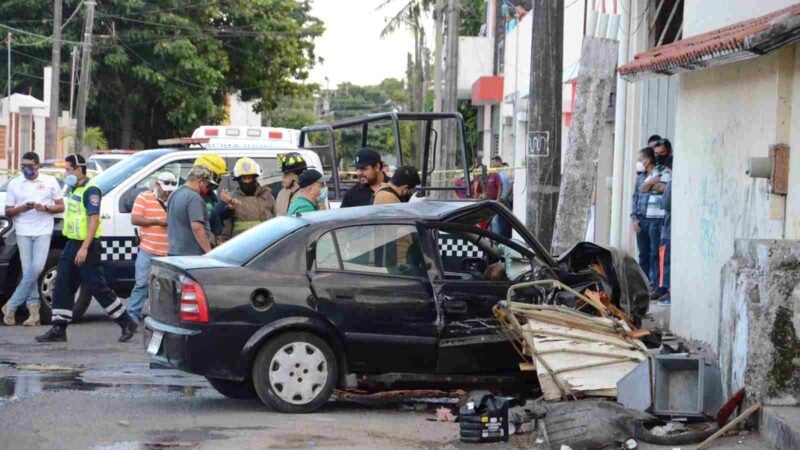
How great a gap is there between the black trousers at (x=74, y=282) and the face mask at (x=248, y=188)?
1485 millimetres

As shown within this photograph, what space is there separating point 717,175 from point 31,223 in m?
6.88

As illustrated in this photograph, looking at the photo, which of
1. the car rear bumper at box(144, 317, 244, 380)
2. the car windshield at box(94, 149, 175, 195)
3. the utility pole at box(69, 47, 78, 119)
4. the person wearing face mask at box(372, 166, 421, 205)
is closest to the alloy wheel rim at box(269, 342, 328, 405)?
the car rear bumper at box(144, 317, 244, 380)

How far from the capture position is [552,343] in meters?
8.61

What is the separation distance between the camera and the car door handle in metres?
8.85

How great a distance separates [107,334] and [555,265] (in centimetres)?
531

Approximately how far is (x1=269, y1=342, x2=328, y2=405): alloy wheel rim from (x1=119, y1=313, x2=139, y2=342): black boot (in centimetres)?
410

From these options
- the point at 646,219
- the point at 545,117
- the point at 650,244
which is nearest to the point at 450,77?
the point at 650,244

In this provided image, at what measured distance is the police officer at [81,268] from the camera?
39.2 feet

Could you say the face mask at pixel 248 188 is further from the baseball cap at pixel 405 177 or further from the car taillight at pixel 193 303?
the car taillight at pixel 193 303

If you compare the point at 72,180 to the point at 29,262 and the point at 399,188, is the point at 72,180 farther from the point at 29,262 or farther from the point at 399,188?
the point at 399,188

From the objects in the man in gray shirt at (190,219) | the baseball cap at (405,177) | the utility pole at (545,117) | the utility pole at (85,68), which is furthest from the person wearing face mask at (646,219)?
the utility pole at (85,68)

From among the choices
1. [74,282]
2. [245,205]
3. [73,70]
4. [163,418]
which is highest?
[73,70]

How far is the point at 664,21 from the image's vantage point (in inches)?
592

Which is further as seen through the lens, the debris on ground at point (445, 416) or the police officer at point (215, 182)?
the police officer at point (215, 182)
